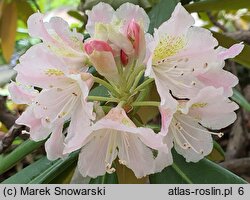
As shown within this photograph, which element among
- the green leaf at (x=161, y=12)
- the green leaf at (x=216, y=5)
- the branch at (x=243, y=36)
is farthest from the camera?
the branch at (x=243, y=36)

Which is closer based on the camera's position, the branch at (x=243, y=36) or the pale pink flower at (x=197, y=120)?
the pale pink flower at (x=197, y=120)

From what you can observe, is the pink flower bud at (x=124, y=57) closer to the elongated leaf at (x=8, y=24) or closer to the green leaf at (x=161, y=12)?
the green leaf at (x=161, y=12)

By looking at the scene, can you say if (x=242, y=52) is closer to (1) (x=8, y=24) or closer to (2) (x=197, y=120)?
(2) (x=197, y=120)

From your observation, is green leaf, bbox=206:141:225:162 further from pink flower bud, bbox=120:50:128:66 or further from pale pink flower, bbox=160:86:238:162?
pink flower bud, bbox=120:50:128:66

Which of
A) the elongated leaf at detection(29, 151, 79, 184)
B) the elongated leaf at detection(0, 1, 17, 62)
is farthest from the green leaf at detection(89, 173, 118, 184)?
the elongated leaf at detection(0, 1, 17, 62)

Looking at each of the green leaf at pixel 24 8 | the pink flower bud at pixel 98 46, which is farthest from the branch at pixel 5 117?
the pink flower bud at pixel 98 46

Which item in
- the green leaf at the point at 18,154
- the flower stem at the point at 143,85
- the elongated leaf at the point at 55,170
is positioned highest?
the flower stem at the point at 143,85
